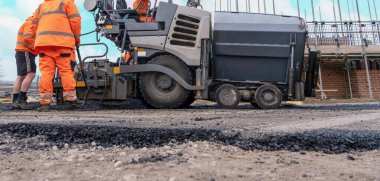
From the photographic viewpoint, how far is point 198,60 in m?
5.17

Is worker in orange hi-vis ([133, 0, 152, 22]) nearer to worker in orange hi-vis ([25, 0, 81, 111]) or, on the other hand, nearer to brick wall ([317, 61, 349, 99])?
worker in orange hi-vis ([25, 0, 81, 111])

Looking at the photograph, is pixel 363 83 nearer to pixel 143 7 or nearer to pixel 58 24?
pixel 143 7

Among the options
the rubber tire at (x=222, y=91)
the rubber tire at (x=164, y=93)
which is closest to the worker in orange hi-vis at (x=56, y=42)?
the rubber tire at (x=164, y=93)

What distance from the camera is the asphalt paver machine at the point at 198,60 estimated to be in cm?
514

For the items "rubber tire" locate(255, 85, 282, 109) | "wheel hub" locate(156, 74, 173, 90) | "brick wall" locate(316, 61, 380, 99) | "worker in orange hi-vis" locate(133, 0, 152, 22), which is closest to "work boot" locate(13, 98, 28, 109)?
"wheel hub" locate(156, 74, 173, 90)

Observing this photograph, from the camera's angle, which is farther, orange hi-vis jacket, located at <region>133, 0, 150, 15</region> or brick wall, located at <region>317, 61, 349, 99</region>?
brick wall, located at <region>317, 61, 349, 99</region>

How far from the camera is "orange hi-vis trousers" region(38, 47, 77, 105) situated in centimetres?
436

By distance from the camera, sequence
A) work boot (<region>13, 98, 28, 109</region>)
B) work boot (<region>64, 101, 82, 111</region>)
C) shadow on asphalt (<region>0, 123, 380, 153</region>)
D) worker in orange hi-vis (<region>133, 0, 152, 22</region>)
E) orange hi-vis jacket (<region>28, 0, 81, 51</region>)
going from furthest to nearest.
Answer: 1. worker in orange hi-vis (<region>133, 0, 152, 22</region>)
2. work boot (<region>13, 98, 28, 109</region>)
3. work boot (<region>64, 101, 82, 111</region>)
4. orange hi-vis jacket (<region>28, 0, 81, 51</region>)
5. shadow on asphalt (<region>0, 123, 380, 153</region>)

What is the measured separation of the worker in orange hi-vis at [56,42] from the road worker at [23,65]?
2.74ft

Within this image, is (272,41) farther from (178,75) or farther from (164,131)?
(164,131)

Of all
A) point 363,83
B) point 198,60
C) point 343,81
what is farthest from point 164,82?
point 363,83

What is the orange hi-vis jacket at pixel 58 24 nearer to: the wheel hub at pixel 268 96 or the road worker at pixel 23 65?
the road worker at pixel 23 65

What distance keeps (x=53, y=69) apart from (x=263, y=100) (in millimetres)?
3447

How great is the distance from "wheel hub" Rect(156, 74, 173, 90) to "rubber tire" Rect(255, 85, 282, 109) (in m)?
1.53
